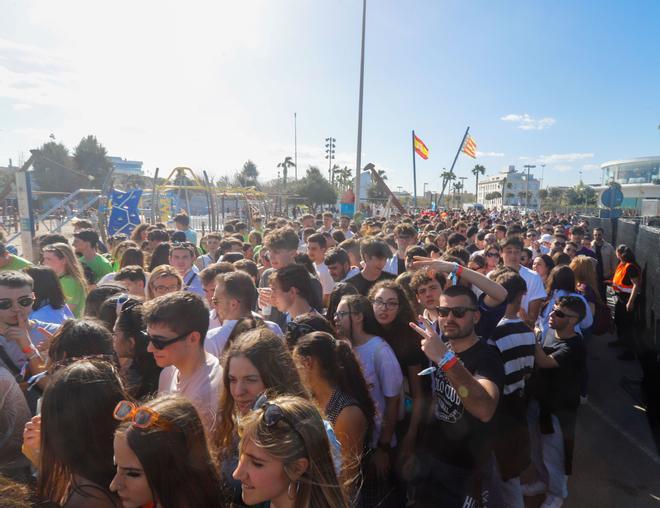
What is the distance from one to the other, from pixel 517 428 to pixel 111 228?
12.5 metres

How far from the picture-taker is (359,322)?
306cm

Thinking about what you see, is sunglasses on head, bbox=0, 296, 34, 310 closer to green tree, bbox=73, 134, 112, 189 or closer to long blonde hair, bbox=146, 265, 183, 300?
long blonde hair, bbox=146, 265, 183, 300

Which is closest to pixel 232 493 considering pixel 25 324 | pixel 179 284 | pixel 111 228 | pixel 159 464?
pixel 159 464

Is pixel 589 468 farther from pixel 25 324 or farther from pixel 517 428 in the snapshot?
pixel 25 324

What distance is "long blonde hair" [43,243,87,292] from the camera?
465 centimetres

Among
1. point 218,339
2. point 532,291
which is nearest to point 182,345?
point 218,339

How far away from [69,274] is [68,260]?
159mm

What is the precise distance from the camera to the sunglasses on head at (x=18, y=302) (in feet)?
9.78

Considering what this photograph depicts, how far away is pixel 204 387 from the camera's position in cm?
249

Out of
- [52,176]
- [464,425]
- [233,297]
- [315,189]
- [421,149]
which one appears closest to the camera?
[464,425]

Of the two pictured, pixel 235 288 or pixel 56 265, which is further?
pixel 56 265

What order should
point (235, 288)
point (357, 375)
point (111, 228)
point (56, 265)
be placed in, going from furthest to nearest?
point (111, 228), point (56, 265), point (235, 288), point (357, 375)

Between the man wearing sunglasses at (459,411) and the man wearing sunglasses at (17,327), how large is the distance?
102 inches

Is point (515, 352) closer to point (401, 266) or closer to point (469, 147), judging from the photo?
point (401, 266)
